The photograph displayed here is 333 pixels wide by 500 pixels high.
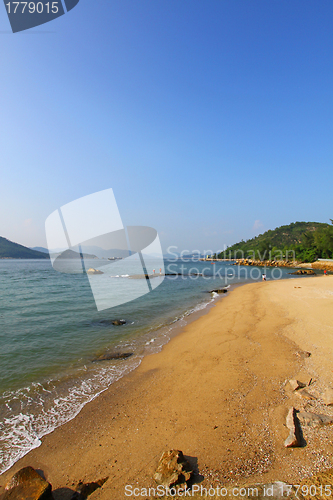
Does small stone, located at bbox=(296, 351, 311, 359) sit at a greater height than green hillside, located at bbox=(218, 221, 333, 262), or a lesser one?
lesser

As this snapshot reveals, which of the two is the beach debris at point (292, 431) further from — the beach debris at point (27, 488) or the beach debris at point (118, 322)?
the beach debris at point (118, 322)

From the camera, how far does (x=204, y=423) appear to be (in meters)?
4.68

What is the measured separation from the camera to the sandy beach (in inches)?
137

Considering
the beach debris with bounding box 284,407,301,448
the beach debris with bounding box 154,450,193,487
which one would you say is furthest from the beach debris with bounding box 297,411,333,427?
the beach debris with bounding box 154,450,193,487

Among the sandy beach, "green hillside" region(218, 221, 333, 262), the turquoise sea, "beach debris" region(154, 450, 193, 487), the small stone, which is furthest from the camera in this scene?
"green hillside" region(218, 221, 333, 262)

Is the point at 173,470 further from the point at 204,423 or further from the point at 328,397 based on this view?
the point at 328,397

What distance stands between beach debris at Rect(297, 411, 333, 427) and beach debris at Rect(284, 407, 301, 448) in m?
0.12

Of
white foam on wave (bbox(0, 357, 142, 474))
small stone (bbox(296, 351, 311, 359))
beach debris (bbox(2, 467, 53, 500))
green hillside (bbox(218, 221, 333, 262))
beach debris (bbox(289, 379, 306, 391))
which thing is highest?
green hillside (bbox(218, 221, 333, 262))

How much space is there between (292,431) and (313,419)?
62cm

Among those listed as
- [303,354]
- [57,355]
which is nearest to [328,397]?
[303,354]

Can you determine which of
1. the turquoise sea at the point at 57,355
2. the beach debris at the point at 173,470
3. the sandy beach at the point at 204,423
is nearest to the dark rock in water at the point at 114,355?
the turquoise sea at the point at 57,355

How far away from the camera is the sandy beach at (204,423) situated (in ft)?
11.4

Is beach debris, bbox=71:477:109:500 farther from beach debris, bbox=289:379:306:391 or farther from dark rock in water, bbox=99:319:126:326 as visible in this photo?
dark rock in water, bbox=99:319:126:326

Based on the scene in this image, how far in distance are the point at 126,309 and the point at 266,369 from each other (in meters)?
12.7
